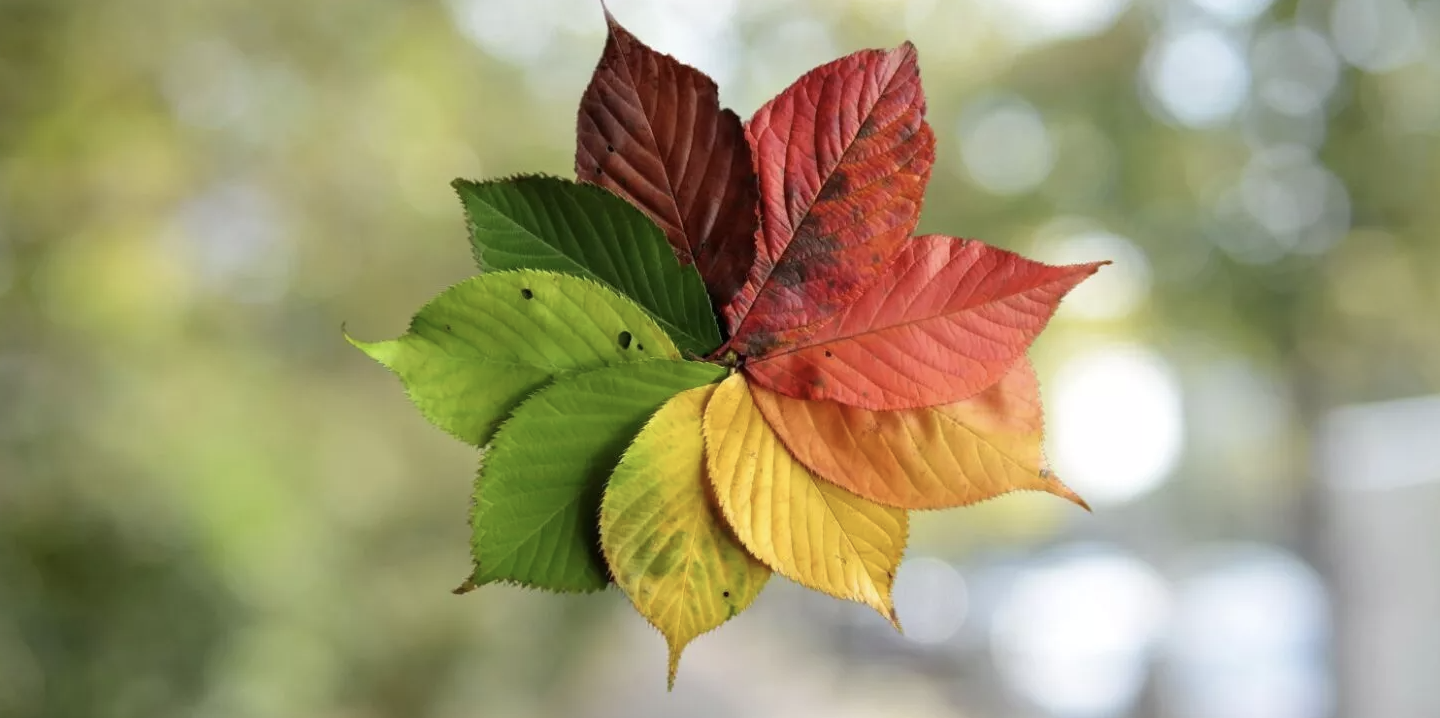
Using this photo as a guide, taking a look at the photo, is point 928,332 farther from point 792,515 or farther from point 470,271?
point 470,271

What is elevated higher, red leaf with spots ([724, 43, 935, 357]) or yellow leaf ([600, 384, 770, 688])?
red leaf with spots ([724, 43, 935, 357])

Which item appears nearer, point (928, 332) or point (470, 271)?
point (928, 332)

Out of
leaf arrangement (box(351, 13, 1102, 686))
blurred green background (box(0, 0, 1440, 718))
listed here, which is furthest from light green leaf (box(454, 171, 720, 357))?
blurred green background (box(0, 0, 1440, 718))

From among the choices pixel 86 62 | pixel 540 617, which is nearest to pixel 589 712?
pixel 540 617

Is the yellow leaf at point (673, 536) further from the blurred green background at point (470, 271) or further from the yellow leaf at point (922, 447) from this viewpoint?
the blurred green background at point (470, 271)

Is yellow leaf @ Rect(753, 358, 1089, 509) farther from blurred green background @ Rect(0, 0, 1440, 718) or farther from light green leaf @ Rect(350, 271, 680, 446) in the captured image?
blurred green background @ Rect(0, 0, 1440, 718)

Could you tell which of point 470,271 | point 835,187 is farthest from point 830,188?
point 470,271

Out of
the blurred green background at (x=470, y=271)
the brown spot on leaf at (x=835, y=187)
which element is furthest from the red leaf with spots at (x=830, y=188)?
the blurred green background at (x=470, y=271)
